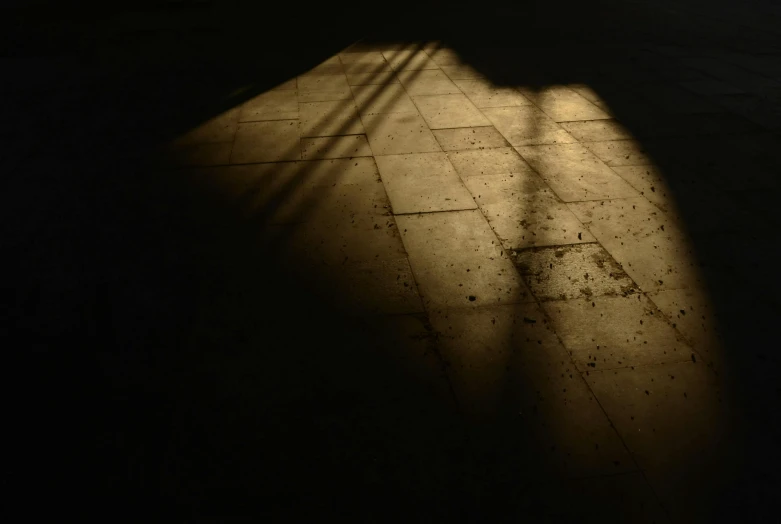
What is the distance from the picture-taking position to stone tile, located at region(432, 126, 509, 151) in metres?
6.91

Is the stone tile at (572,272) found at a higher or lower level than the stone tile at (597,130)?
lower

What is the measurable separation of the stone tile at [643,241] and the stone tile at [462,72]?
4.42 m

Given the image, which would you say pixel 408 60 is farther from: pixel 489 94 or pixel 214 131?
pixel 214 131

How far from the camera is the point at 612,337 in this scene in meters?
3.95

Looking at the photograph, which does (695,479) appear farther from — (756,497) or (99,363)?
(99,363)

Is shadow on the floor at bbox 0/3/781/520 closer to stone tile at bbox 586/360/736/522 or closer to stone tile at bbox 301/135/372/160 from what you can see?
stone tile at bbox 586/360/736/522

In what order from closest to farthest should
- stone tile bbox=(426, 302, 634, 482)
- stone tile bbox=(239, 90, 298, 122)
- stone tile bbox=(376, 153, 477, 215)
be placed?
stone tile bbox=(426, 302, 634, 482), stone tile bbox=(376, 153, 477, 215), stone tile bbox=(239, 90, 298, 122)

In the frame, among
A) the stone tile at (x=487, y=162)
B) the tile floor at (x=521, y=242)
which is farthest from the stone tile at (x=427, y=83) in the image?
the stone tile at (x=487, y=162)

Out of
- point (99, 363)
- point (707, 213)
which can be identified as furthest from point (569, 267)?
point (99, 363)

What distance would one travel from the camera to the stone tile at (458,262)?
4383 mm

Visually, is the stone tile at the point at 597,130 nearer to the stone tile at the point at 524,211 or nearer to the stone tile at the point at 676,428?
the stone tile at the point at 524,211

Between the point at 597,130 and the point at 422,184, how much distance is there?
106 inches

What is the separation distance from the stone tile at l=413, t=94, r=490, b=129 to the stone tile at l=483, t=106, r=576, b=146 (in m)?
0.20

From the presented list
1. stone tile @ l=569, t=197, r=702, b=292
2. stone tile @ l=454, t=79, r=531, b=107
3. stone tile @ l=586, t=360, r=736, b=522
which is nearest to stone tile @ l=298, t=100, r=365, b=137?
stone tile @ l=454, t=79, r=531, b=107
